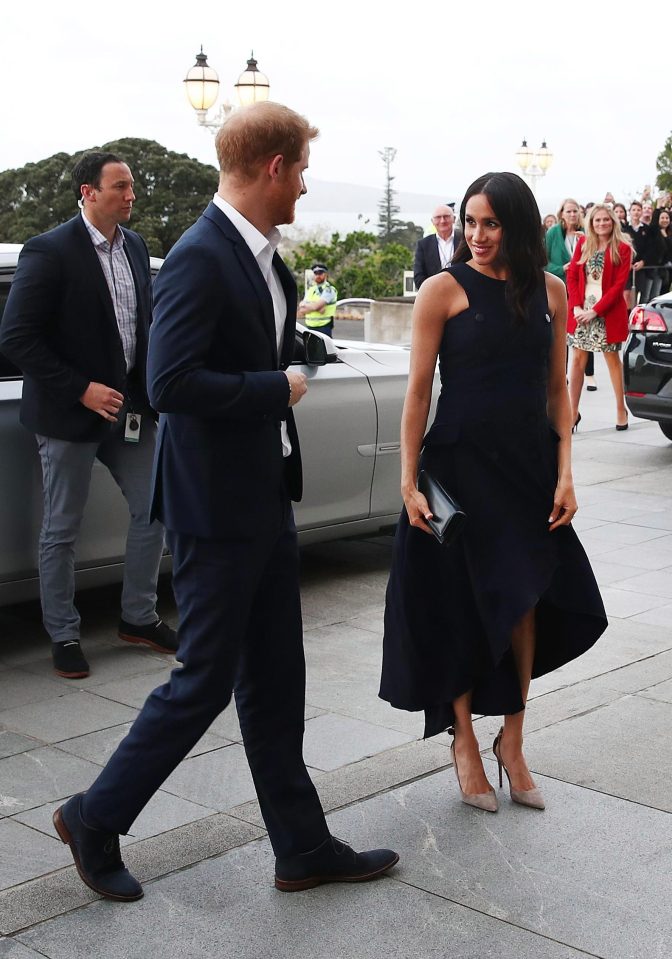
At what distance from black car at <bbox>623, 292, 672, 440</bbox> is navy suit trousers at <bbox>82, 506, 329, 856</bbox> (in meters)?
7.39

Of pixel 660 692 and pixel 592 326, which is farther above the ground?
pixel 592 326

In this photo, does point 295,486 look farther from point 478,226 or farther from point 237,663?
point 478,226

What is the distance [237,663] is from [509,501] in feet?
3.14

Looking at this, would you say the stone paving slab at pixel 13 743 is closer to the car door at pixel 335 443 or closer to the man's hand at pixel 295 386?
the man's hand at pixel 295 386

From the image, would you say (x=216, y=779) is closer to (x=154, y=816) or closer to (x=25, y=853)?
(x=154, y=816)

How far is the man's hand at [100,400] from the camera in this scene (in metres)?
5.00

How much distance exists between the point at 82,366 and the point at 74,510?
569 mm

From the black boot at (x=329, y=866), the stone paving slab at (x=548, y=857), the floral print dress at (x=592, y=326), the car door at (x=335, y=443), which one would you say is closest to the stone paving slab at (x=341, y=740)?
the stone paving slab at (x=548, y=857)

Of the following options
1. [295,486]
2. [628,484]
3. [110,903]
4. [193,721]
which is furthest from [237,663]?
[628,484]

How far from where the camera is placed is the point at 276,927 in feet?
10.2

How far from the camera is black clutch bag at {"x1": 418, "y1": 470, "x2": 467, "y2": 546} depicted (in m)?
3.51

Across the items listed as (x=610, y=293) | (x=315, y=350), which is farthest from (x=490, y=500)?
(x=610, y=293)

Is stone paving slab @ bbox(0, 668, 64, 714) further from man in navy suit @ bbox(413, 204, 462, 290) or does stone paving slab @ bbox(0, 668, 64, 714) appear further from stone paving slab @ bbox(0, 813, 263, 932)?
man in navy suit @ bbox(413, 204, 462, 290)

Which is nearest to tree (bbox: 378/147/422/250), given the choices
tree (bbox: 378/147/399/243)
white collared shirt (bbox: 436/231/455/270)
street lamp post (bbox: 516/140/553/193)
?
tree (bbox: 378/147/399/243)
